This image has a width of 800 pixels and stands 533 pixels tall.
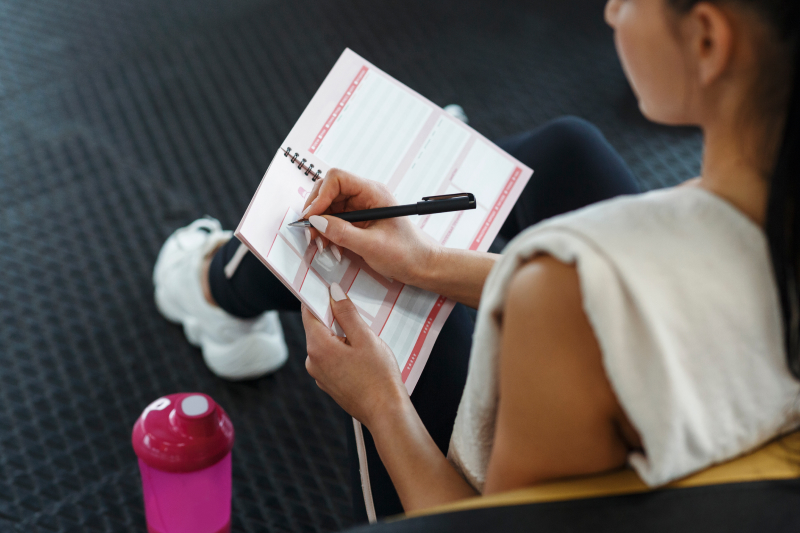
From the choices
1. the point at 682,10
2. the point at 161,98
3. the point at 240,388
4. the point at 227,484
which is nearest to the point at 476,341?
the point at 682,10

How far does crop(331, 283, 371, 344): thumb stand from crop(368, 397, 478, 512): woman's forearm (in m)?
0.09

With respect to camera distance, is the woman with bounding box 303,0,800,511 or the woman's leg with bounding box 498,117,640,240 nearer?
the woman with bounding box 303,0,800,511

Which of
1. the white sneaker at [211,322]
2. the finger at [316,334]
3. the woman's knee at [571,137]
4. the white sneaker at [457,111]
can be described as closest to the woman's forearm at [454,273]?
the finger at [316,334]

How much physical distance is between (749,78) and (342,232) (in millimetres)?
410

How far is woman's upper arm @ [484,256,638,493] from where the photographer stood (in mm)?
403

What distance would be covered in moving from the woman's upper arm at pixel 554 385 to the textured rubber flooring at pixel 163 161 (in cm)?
69

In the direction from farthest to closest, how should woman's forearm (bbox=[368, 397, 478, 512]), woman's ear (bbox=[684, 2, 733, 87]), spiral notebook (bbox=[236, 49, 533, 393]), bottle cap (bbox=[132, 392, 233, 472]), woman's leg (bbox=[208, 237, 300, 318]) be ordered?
woman's leg (bbox=[208, 237, 300, 318]) → bottle cap (bbox=[132, 392, 233, 472]) → spiral notebook (bbox=[236, 49, 533, 393]) → woman's forearm (bbox=[368, 397, 478, 512]) → woman's ear (bbox=[684, 2, 733, 87])

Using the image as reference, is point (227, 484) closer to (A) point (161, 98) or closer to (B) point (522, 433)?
(B) point (522, 433)

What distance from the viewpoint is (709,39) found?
39 centimetres

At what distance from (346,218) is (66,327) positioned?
780mm

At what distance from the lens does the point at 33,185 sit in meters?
1.40

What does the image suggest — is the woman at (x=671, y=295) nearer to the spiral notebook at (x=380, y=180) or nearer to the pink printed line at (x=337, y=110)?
the spiral notebook at (x=380, y=180)

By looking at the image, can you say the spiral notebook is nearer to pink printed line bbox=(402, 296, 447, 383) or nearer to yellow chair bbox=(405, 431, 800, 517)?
pink printed line bbox=(402, 296, 447, 383)

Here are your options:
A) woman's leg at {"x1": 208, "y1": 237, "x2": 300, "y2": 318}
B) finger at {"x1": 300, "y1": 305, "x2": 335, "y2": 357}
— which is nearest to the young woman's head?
finger at {"x1": 300, "y1": 305, "x2": 335, "y2": 357}
